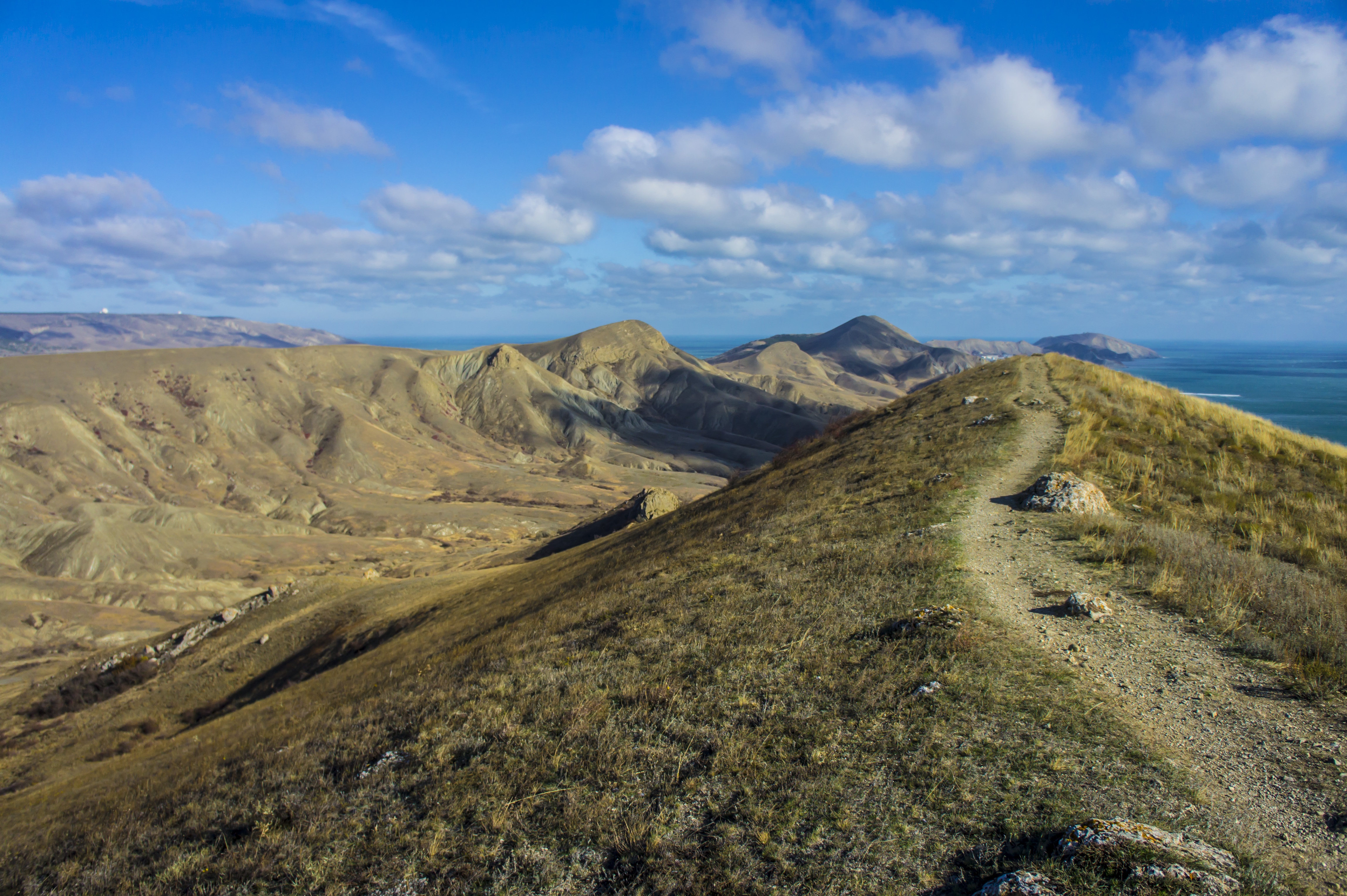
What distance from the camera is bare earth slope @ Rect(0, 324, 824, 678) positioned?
78250mm

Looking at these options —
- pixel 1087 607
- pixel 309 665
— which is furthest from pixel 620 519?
pixel 1087 607

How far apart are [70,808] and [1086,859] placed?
71.0 ft

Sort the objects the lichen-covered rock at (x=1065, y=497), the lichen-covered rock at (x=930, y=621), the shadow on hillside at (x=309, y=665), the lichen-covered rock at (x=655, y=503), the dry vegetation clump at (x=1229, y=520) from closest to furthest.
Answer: the dry vegetation clump at (x=1229, y=520) < the lichen-covered rock at (x=930, y=621) < the lichen-covered rock at (x=1065, y=497) < the shadow on hillside at (x=309, y=665) < the lichen-covered rock at (x=655, y=503)

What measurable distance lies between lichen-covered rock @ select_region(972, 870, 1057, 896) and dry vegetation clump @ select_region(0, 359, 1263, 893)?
0.67 ft

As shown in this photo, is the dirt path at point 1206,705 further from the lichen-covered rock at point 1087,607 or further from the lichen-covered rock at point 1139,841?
the lichen-covered rock at point 1139,841

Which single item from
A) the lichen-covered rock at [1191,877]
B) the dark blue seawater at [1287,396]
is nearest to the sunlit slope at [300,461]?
the lichen-covered rock at [1191,877]

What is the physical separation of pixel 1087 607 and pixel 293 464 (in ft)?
466

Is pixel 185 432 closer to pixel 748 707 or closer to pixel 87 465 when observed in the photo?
pixel 87 465

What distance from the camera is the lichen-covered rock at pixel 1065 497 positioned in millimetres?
14336

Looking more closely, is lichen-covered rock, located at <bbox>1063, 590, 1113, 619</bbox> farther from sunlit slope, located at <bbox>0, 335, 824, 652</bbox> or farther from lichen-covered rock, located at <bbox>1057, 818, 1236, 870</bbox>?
sunlit slope, located at <bbox>0, 335, 824, 652</bbox>

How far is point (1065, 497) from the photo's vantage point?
573 inches

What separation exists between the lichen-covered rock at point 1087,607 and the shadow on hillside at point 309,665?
998 inches

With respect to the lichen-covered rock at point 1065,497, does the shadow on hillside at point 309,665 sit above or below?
below

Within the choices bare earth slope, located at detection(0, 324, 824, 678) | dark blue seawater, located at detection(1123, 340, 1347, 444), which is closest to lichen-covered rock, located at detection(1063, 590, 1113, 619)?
dark blue seawater, located at detection(1123, 340, 1347, 444)
